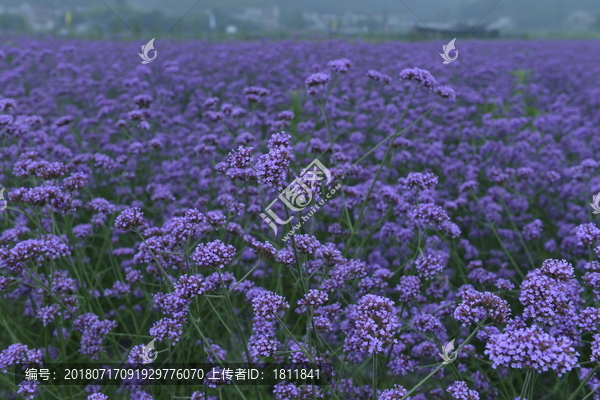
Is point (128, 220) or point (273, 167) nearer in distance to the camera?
point (273, 167)

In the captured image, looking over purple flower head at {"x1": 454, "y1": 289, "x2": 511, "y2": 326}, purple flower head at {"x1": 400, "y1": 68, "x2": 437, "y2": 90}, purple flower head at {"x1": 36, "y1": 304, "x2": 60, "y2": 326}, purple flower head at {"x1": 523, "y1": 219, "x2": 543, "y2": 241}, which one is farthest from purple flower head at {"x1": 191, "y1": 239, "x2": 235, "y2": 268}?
purple flower head at {"x1": 523, "y1": 219, "x2": 543, "y2": 241}

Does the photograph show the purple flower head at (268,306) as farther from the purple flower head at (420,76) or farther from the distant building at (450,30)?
the distant building at (450,30)

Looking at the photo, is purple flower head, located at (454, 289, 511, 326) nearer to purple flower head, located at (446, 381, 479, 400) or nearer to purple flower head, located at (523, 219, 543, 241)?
purple flower head, located at (446, 381, 479, 400)

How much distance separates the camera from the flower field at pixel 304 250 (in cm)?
218

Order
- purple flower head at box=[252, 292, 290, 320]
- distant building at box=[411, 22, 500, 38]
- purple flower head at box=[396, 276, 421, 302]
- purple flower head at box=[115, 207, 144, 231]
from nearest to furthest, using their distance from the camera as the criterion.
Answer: purple flower head at box=[252, 292, 290, 320]
purple flower head at box=[115, 207, 144, 231]
purple flower head at box=[396, 276, 421, 302]
distant building at box=[411, 22, 500, 38]

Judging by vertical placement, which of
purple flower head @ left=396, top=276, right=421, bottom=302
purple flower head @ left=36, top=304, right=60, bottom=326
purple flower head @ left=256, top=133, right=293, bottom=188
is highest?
purple flower head @ left=256, top=133, right=293, bottom=188

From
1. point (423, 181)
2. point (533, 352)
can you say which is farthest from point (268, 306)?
point (423, 181)

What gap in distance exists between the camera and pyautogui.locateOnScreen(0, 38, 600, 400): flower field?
2184 millimetres

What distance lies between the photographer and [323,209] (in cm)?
396

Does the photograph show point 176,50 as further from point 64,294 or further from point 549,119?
point 64,294

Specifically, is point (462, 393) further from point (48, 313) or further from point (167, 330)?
point (48, 313)

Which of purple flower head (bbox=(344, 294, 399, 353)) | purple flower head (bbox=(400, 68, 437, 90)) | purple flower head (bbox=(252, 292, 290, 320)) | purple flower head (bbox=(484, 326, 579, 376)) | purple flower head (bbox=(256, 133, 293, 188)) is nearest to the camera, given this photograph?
purple flower head (bbox=(484, 326, 579, 376))

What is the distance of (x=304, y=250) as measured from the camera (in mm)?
2287

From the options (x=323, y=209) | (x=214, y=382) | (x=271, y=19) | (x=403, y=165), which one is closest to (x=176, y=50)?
(x=403, y=165)
